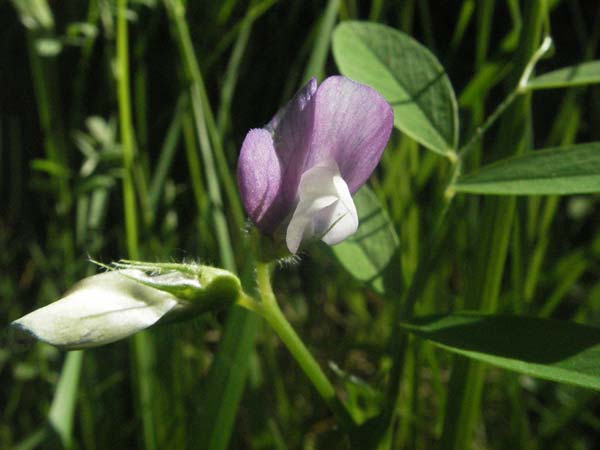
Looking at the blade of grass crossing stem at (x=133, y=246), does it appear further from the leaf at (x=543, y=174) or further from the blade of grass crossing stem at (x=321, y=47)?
the leaf at (x=543, y=174)

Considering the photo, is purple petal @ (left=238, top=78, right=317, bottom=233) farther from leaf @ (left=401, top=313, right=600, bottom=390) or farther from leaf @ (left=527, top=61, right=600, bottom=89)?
leaf @ (left=527, top=61, right=600, bottom=89)

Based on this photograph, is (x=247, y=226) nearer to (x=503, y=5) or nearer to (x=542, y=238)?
(x=542, y=238)

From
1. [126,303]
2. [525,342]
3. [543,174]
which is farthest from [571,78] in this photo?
[126,303]

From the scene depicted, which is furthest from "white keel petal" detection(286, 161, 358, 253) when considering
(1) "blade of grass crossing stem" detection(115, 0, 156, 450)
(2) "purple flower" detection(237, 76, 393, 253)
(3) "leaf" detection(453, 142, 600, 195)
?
(1) "blade of grass crossing stem" detection(115, 0, 156, 450)

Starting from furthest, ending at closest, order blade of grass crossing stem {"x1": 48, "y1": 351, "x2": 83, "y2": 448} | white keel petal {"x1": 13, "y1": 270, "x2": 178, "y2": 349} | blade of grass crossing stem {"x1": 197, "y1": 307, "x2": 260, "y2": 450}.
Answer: blade of grass crossing stem {"x1": 48, "y1": 351, "x2": 83, "y2": 448} < blade of grass crossing stem {"x1": 197, "y1": 307, "x2": 260, "y2": 450} < white keel petal {"x1": 13, "y1": 270, "x2": 178, "y2": 349}

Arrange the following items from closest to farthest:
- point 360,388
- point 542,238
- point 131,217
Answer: point 360,388 < point 131,217 < point 542,238

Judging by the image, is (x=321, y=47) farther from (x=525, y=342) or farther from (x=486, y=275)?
(x=525, y=342)

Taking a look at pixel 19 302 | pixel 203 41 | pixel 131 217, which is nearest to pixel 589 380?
pixel 131 217
